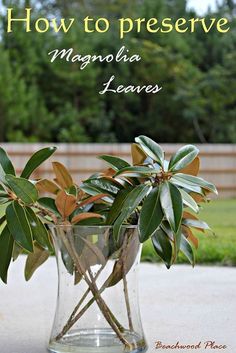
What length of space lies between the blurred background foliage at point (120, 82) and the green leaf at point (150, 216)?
7.35m

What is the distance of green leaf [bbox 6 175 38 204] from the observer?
131 centimetres

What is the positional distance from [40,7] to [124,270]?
7.99 m

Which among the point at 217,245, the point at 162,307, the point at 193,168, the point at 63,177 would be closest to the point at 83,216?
the point at 63,177

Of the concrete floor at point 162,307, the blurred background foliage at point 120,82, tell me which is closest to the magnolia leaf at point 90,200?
the concrete floor at point 162,307

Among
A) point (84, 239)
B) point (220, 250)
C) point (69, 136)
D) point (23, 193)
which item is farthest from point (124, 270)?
point (69, 136)

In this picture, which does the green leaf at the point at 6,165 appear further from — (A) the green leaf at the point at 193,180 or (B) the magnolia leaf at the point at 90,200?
(A) the green leaf at the point at 193,180

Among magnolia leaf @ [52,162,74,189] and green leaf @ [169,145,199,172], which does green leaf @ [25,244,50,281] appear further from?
green leaf @ [169,145,199,172]

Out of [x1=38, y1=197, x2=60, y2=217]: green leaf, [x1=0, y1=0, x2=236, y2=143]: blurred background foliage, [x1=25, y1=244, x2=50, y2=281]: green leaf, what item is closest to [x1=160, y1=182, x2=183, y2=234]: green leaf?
[x1=38, y1=197, x2=60, y2=217]: green leaf

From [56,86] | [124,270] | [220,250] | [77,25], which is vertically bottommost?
[220,250]

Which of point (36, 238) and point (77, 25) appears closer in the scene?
point (36, 238)

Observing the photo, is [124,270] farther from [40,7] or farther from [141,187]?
[40,7]

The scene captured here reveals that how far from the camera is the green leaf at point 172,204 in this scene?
1.26 meters

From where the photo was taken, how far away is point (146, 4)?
355 inches

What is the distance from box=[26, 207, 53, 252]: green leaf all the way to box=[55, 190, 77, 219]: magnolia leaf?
0.15ft
